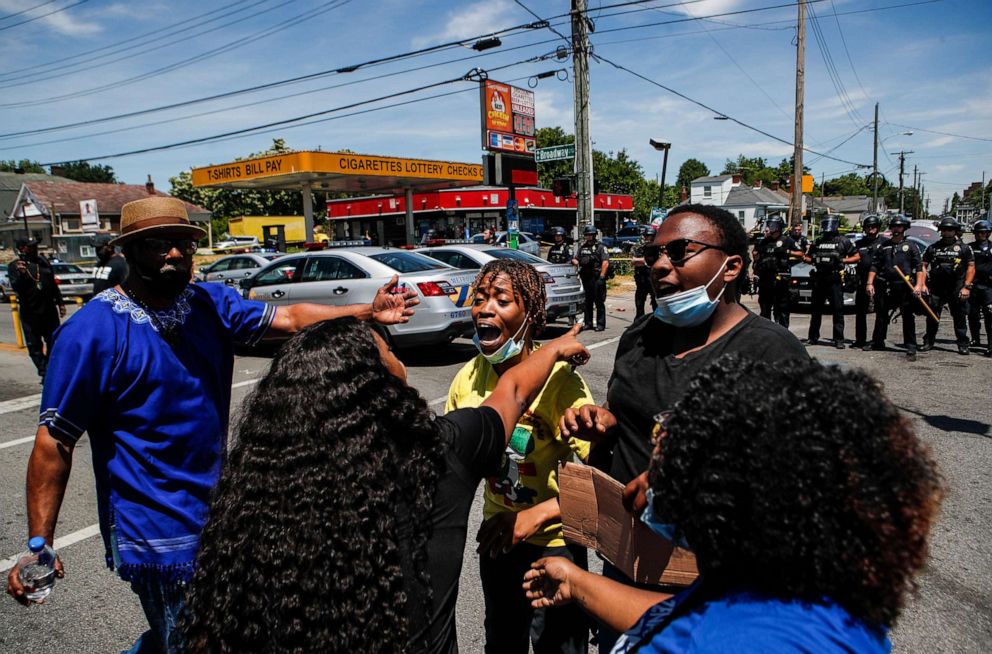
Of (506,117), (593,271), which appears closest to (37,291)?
(593,271)

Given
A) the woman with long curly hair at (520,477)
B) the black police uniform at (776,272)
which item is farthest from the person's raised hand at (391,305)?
the black police uniform at (776,272)

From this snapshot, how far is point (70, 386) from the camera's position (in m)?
2.04

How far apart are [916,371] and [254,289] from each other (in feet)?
33.7

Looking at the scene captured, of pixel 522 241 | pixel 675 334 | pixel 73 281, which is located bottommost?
pixel 73 281

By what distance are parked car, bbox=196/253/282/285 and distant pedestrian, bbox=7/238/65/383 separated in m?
4.88

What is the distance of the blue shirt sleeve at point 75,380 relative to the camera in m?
2.04

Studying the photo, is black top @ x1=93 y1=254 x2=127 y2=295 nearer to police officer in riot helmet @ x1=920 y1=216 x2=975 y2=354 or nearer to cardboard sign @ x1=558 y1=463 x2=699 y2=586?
cardboard sign @ x1=558 y1=463 x2=699 y2=586

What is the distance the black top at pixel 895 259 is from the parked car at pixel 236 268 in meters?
11.9

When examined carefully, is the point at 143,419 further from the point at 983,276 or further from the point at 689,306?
the point at 983,276

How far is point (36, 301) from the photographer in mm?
8742

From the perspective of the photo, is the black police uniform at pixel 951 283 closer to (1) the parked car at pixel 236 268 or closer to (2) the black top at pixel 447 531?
(2) the black top at pixel 447 531

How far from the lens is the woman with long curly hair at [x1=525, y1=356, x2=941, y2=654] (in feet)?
3.09

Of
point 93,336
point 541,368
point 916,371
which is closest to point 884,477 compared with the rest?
point 541,368

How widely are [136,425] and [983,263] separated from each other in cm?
1104
